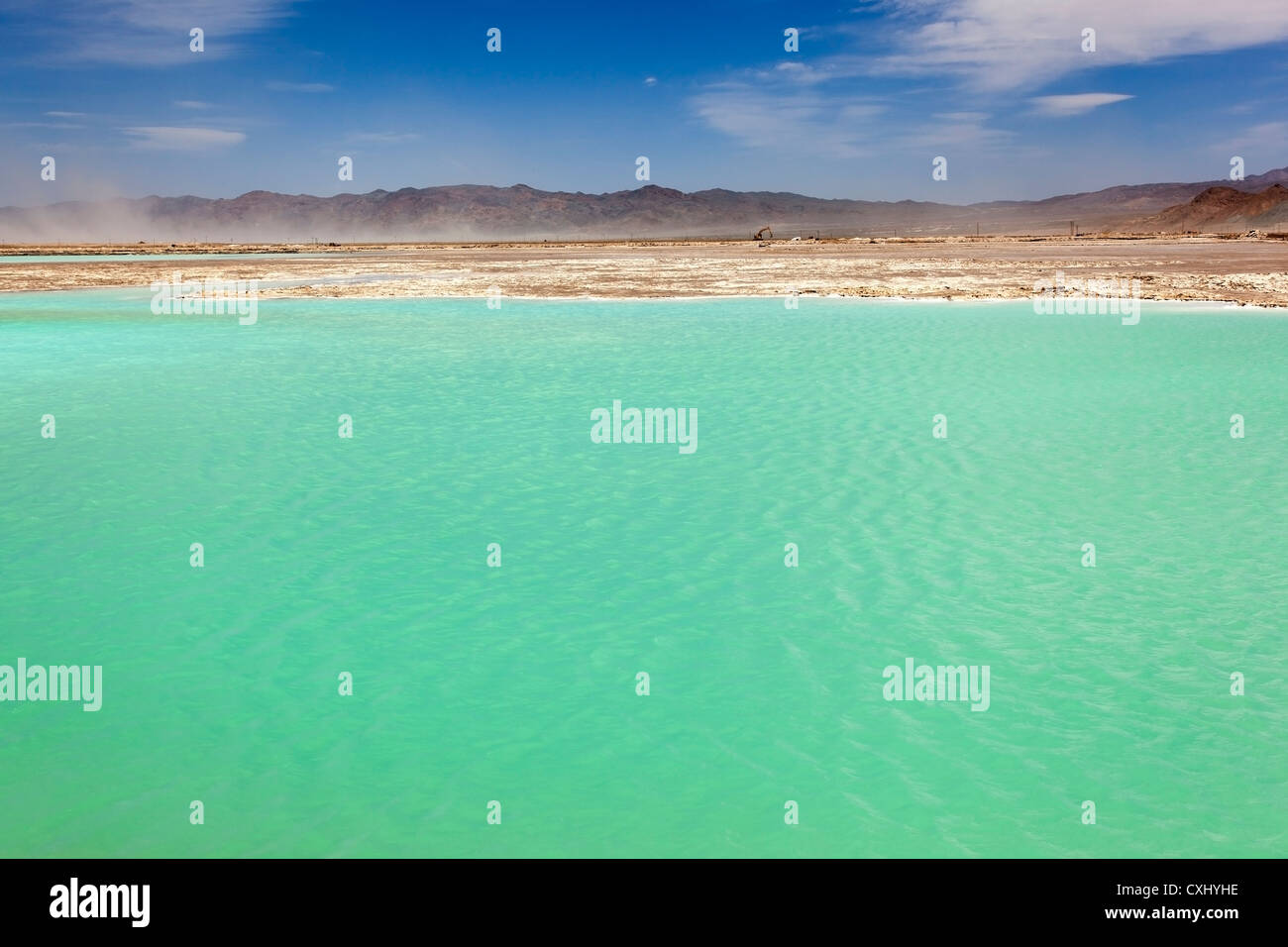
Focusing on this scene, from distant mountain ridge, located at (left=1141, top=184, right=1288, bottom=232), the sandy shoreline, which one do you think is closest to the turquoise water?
the sandy shoreline

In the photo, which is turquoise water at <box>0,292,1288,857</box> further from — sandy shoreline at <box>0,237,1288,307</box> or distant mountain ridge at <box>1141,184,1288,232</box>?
distant mountain ridge at <box>1141,184,1288,232</box>

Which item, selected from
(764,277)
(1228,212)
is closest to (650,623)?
(764,277)

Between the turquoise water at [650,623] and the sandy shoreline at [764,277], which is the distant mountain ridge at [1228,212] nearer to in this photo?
the sandy shoreline at [764,277]

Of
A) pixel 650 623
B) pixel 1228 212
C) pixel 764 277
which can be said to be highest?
→ pixel 1228 212

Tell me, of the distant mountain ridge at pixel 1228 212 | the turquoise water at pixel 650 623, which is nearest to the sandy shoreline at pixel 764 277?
the turquoise water at pixel 650 623

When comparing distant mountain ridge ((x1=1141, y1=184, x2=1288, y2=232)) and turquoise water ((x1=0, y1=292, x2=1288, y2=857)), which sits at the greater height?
distant mountain ridge ((x1=1141, y1=184, x2=1288, y2=232))

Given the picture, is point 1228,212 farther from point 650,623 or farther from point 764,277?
point 650,623
